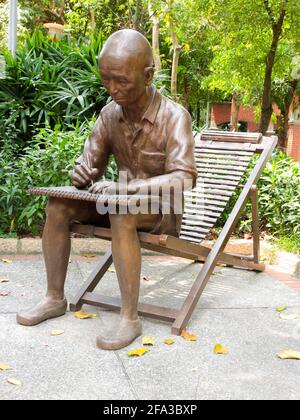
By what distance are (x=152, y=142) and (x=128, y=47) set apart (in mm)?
615

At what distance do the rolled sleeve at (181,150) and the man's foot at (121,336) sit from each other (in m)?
0.93

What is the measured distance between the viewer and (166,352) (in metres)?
3.00

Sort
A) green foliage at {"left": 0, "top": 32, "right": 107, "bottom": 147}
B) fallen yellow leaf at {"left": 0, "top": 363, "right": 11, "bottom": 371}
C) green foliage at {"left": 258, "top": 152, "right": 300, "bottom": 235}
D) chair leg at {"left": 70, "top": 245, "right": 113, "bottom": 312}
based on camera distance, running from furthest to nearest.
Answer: green foliage at {"left": 0, "top": 32, "right": 107, "bottom": 147}, green foliage at {"left": 258, "top": 152, "right": 300, "bottom": 235}, chair leg at {"left": 70, "top": 245, "right": 113, "bottom": 312}, fallen yellow leaf at {"left": 0, "top": 363, "right": 11, "bottom": 371}

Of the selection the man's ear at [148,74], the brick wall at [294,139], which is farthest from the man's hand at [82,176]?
the brick wall at [294,139]

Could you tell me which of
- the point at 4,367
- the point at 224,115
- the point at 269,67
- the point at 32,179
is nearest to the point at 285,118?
the point at 224,115

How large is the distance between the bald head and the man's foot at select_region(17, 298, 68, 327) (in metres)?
1.55

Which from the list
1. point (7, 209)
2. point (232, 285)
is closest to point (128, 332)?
point (232, 285)

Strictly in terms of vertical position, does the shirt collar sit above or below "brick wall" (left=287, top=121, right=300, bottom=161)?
above

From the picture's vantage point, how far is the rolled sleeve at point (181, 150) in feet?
10.4

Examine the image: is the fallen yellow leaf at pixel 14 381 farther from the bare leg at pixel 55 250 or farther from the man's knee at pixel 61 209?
the man's knee at pixel 61 209

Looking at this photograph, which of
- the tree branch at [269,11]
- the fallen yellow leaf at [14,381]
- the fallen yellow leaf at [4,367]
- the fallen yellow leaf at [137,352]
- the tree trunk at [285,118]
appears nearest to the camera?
the fallen yellow leaf at [14,381]

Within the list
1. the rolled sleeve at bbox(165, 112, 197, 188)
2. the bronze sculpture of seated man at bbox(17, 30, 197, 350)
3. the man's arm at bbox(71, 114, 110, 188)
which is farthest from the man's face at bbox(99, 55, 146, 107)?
the man's arm at bbox(71, 114, 110, 188)

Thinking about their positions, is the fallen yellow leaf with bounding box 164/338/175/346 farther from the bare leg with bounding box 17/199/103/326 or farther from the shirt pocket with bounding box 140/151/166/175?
the shirt pocket with bounding box 140/151/166/175

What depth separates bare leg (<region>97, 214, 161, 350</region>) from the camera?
3010 millimetres
